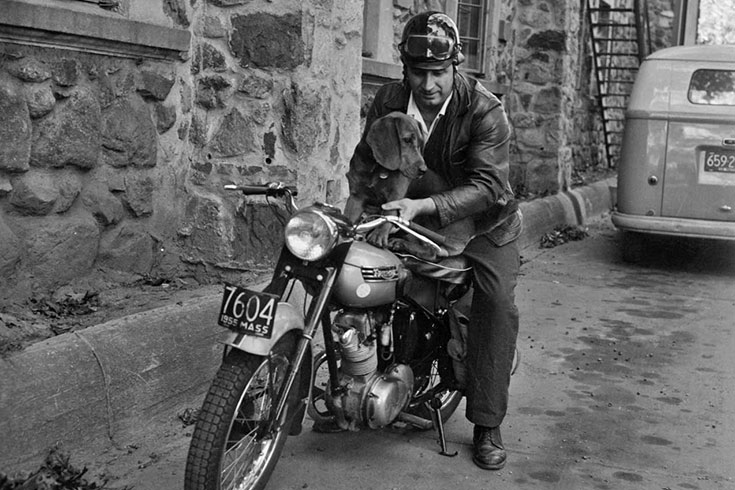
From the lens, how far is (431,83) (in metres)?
4.08

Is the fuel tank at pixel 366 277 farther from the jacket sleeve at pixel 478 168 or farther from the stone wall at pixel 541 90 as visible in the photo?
the stone wall at pixel 541 90

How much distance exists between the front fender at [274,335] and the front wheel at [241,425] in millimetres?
55

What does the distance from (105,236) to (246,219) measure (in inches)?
33.7

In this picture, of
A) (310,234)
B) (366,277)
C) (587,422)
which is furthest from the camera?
(587,422)

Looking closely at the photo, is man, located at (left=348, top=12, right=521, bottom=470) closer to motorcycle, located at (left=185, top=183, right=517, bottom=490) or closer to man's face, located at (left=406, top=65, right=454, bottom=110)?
man's face, located at (left=406, top=65, right=454, bottom=110)

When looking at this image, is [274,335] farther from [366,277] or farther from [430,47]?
[430,47]

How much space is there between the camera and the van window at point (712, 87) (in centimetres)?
916

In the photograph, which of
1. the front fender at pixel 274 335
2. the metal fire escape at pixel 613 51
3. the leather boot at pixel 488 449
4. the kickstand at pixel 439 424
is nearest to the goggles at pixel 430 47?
the front fender at pixel 274 335

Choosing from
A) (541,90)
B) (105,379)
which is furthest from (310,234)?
(541,90)

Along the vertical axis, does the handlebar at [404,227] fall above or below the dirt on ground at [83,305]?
above

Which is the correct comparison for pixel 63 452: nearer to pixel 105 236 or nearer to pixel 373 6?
pixel 105 236

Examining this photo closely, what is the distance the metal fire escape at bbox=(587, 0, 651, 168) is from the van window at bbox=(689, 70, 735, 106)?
19.3ft

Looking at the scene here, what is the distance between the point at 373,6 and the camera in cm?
920

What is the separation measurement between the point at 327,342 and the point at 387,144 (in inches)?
30.3
